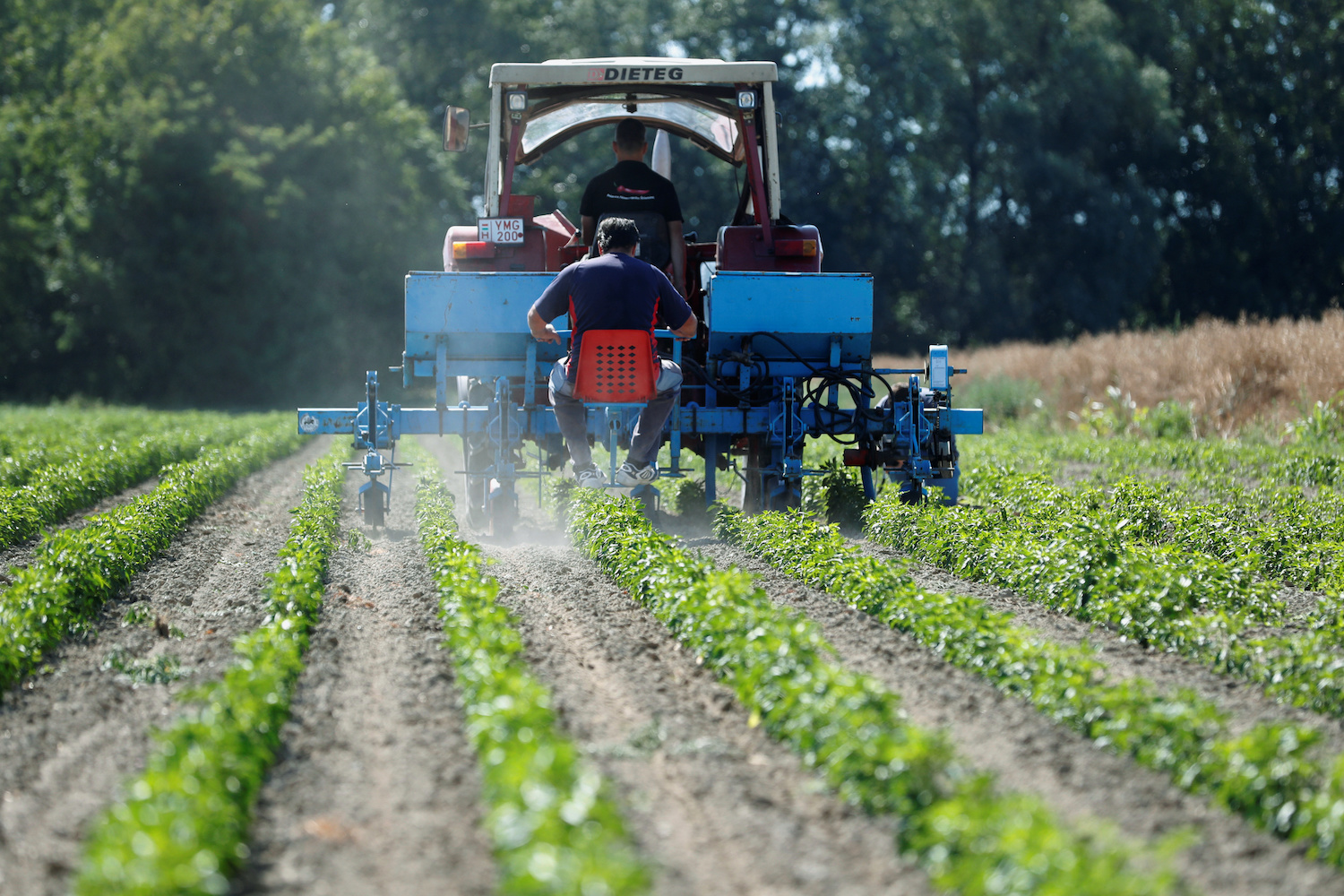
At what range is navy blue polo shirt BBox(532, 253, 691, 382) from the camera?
7.82 m

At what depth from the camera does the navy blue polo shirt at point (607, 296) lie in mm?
7824

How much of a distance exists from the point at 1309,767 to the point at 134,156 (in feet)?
112

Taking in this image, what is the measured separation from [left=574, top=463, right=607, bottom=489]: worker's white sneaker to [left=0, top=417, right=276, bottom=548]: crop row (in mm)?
4033

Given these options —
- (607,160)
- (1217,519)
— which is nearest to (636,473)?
(1217,519)

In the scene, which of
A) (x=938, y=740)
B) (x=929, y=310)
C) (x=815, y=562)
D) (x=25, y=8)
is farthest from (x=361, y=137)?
(x=938, y=740)

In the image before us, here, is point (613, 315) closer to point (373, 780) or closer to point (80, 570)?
point (80, 570)

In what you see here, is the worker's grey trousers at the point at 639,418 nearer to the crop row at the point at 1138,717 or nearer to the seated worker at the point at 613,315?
the seated worker at the point at 613,315

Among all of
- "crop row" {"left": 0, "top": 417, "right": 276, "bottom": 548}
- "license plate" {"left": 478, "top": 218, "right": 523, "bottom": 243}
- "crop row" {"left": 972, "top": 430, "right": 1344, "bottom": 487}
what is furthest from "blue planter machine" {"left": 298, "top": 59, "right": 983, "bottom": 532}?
"crop row" {"left": 972, "top": 430, "right": 1344, "bottom": 487}

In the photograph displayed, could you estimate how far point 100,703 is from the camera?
15.5 ft

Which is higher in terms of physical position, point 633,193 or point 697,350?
point 633,193

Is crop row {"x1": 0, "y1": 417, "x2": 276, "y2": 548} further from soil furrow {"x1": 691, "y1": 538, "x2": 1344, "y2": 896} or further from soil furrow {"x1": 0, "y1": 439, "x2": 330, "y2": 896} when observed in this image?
soil furrow {"x1": 691, "y1": 538, "x2": 1344, "y2": 896}

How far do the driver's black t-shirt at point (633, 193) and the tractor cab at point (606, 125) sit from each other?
0.47m

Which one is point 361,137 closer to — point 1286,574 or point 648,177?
point 648,177

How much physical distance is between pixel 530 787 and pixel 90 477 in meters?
10.3
